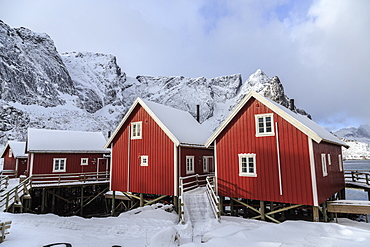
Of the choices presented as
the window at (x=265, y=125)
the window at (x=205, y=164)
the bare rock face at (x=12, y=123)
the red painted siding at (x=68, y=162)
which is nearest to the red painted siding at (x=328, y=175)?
the window at (x=265, y=125)

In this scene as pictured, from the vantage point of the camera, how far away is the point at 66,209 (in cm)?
2302

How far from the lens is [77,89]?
94.8 m

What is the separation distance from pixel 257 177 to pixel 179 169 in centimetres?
515

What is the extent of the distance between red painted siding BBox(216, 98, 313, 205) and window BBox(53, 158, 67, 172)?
1695 centimetres

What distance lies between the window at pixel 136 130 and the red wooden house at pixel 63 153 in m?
9.61

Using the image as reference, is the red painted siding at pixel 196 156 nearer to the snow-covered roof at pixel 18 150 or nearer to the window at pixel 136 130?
the window at pixel 136 130

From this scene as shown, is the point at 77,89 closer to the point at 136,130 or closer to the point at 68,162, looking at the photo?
the point at 68,162

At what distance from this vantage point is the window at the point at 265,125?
12898mm

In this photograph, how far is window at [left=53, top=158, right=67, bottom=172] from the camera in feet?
75.3

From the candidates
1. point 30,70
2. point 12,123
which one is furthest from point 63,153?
point 30,70

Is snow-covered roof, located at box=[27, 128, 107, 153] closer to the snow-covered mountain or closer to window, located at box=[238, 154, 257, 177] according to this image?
window, located at box=[238, 154, 257, 177]

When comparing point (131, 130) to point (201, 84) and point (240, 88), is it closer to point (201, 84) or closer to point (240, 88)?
point (201, 84)

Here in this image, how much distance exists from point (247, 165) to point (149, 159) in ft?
23.1

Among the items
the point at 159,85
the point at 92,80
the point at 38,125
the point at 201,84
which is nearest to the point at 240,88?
the point at 201,84
